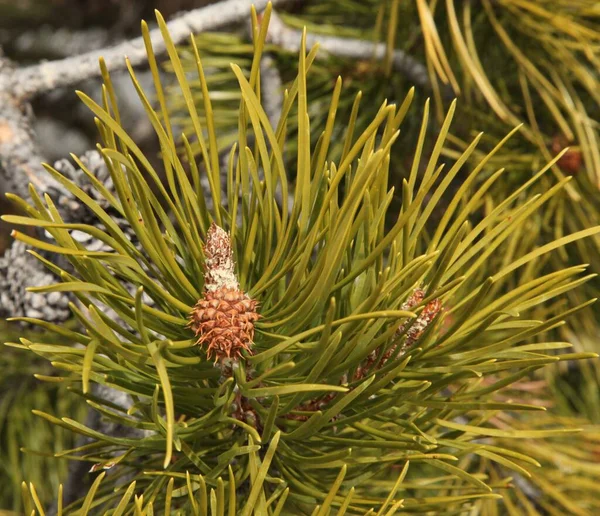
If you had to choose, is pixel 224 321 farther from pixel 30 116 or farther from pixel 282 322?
pixel 30 116

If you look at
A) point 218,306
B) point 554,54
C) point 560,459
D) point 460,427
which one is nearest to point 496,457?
point 460,427

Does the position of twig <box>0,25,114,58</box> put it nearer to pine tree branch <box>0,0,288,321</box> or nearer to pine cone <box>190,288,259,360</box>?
pine tree branch <box>0,0,288,321</box>

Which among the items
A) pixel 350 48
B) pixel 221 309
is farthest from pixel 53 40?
pixel 221 309

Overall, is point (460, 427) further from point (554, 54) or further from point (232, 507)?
point (554, 54)

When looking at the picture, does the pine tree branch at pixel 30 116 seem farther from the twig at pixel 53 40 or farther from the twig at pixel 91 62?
the twig at pixel 53 40

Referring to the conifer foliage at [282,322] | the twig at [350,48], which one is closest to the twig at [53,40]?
the twig at [350,48]

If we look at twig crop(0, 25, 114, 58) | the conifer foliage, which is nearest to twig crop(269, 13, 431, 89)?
the conifer foliage
